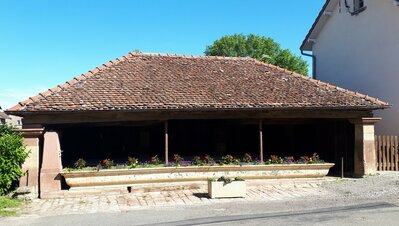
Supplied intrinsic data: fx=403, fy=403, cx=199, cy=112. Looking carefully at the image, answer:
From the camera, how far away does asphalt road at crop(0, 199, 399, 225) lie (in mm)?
7602

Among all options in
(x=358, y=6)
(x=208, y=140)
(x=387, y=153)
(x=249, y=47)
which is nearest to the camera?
(x=387, y=153)

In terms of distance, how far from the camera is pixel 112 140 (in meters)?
14.5

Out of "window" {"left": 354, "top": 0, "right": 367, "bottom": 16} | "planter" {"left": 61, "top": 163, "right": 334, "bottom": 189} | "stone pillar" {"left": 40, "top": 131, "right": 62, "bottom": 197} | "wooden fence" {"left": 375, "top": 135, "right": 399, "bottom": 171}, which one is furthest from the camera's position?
Answer: "window" {"left": 354, "top": 0, "right": 367, "bottom": 16}

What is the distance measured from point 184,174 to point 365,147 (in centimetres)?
605

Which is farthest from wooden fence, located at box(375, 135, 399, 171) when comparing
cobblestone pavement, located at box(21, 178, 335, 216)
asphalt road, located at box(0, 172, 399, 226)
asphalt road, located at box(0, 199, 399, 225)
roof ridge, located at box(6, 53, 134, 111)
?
roof ridge, located at box(6, 53, 134, 111)

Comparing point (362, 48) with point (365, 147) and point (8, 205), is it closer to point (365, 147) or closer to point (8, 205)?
point (365, 147)

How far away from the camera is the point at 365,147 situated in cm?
1318

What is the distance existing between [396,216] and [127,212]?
17.9ft

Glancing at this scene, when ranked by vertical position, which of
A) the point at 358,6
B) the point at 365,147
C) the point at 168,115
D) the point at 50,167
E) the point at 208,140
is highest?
the point at 358,6

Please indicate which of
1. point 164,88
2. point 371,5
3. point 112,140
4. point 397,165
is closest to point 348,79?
point 371,5

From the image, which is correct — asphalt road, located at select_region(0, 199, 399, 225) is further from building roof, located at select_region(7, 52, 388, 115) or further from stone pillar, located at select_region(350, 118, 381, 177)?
stone pillar, located at select_region(350, 118, 381, 177)

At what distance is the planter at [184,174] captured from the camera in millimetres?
11109

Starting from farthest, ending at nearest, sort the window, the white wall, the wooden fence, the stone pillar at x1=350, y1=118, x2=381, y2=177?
the window < the white wall < the wooden fence < the stone pillar at x1=350, y1=118, x2=381, y2=177

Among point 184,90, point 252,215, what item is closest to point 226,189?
point 252,215
